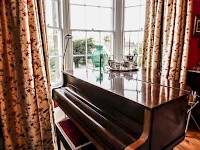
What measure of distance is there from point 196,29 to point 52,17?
228 centimetres

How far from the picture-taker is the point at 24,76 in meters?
1.81

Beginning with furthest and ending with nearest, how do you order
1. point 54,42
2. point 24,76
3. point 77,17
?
point 77,17
point 54,42
point 24,76

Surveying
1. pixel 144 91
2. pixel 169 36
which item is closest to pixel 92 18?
pixel 169 36

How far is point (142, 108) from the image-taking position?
1109 millimetres

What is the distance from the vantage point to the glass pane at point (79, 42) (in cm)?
308

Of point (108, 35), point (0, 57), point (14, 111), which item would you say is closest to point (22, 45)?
point (0, 57)

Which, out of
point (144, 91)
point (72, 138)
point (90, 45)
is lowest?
point (72, 138)

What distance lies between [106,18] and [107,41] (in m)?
0.45

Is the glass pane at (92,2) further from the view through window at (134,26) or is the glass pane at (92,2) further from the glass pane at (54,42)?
the glass pane at (54,42)

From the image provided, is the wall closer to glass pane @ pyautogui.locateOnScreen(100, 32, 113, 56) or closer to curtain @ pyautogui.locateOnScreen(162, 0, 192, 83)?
curtain @ pyautogui.locateOnScreen(162, 0, 192, 83)

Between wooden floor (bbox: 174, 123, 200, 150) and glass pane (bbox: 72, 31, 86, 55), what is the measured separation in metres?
2.15

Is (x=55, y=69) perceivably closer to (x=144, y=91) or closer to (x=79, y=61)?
(x=79, y=61)

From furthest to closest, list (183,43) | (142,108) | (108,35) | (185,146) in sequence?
(108,35) → (183,43) → (185,146) → (142,108)

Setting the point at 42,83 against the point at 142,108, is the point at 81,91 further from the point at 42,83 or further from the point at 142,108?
the point at 142,108
